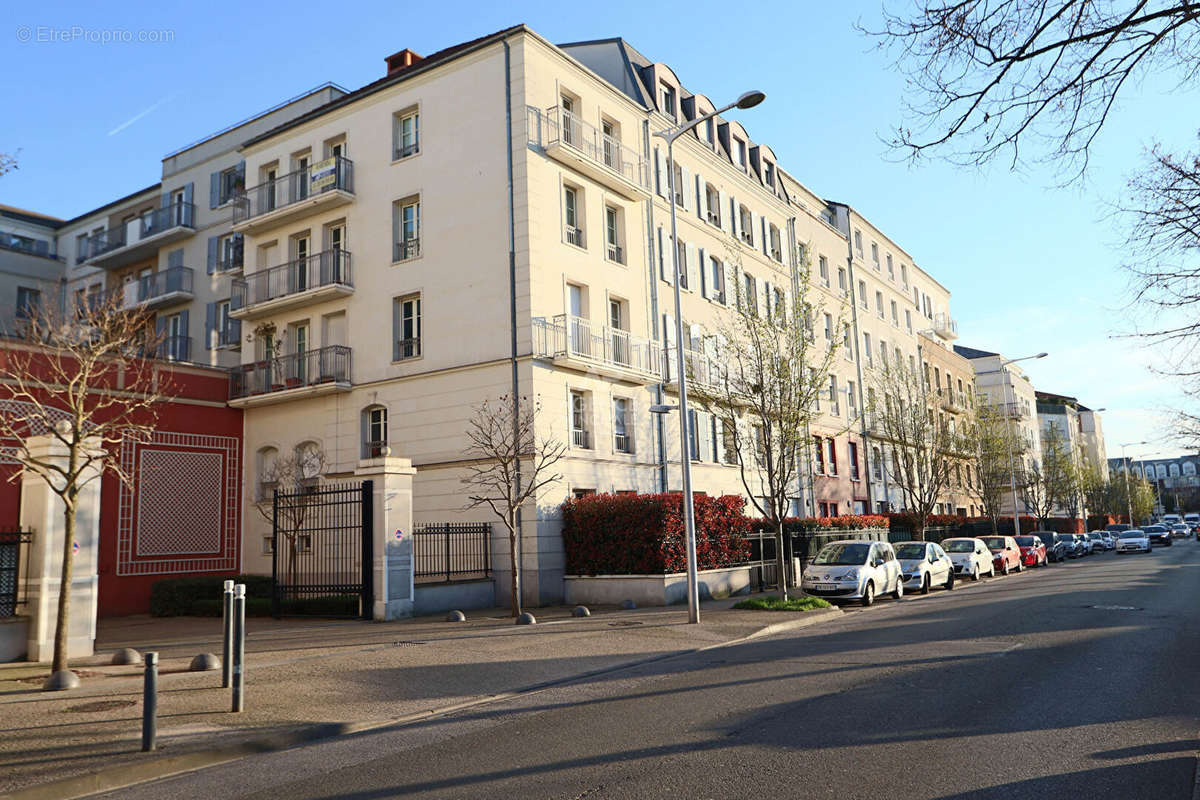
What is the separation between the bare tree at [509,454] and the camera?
21219 millimetres

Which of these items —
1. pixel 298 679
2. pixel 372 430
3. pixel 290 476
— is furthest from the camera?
pixel 290 476

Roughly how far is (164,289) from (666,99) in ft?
63.4

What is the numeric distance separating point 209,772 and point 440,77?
2155 cm

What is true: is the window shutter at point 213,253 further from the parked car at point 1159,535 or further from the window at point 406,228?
the parked car at point 1159,535

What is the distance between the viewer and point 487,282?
23.1 meters

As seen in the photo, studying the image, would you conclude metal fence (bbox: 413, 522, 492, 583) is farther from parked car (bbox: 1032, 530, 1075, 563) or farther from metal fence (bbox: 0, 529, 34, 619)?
parked car (bbox: 1032, 530, 1075, 563)

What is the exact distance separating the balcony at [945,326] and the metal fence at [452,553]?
44.1 metres

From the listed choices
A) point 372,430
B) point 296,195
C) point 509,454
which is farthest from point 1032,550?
point 296,195

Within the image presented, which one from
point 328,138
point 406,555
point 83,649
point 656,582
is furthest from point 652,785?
point 328,138

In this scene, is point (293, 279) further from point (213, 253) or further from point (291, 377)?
point (213, 253)

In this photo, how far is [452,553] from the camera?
21.1 metres

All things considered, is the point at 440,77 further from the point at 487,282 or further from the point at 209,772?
the point at 209,772

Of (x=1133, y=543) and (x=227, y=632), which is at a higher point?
(x=227, y=632)

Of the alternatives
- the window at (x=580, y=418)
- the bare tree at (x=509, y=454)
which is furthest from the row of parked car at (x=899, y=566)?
the bare tree at (x=509, y=454)
